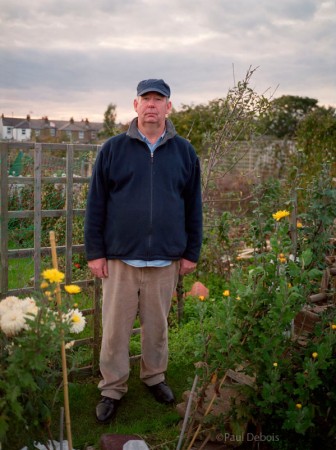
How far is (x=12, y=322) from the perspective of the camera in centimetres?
221

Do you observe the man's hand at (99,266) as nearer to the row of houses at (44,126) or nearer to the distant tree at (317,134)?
the distant tree at (317,134)

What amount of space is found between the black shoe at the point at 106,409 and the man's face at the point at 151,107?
1748mm

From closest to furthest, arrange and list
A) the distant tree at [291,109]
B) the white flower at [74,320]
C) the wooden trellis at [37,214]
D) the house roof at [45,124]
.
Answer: the white flower at [74,320]
the wooden trellis at [37,214]
the distant tree at [291,109]
the house roof at [45,124]

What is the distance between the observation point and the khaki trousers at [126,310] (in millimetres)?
3340

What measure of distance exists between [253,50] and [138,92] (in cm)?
276

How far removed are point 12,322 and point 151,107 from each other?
158 cm

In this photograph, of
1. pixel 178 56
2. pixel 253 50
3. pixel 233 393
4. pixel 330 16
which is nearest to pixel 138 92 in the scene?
pixel 233 393

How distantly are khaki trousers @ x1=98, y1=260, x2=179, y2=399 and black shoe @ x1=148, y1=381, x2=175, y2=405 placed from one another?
247 millimetres

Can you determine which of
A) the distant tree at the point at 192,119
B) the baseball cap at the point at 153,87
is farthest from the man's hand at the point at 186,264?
the distant tree at the point at 192,119

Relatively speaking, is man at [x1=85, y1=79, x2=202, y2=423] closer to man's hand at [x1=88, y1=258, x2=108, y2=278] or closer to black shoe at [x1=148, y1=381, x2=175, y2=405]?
man's hand at [x1=88, y1=258, x2=108, y2=278]

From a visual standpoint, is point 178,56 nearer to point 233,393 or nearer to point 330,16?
point 330,16

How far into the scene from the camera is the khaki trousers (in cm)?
A: 334

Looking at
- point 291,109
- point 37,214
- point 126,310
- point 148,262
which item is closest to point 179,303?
point 126,310

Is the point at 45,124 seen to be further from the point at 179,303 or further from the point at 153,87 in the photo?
the point at 153,87
